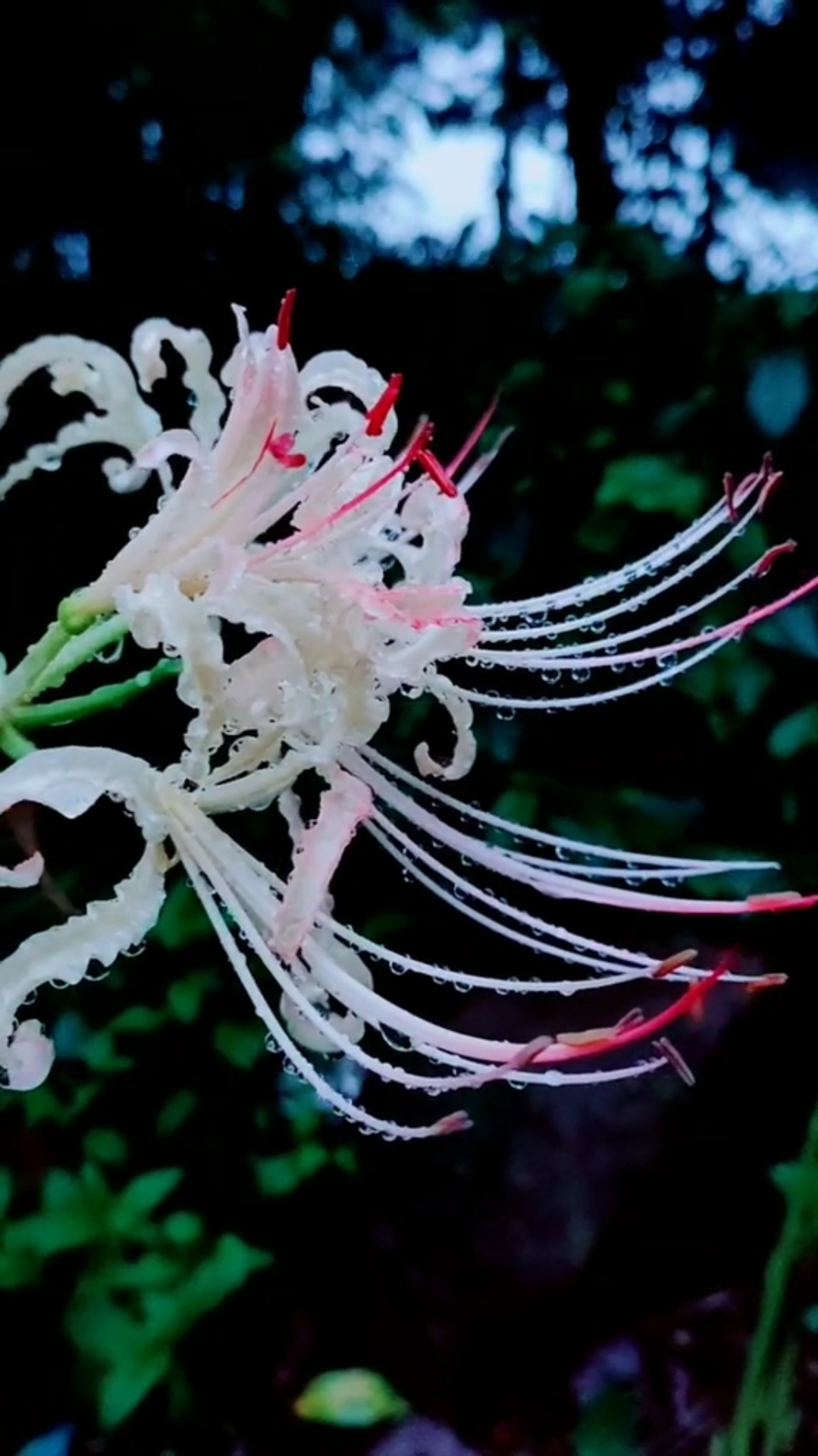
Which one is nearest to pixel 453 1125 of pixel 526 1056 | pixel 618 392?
pixel 526 1056

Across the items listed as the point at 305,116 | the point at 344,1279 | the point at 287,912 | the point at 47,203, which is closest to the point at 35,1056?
the point at 287,912

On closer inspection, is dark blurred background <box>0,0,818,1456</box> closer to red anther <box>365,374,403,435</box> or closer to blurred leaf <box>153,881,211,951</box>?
blurred leaf <box>153,881,211,951</box>

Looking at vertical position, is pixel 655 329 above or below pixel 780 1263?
above

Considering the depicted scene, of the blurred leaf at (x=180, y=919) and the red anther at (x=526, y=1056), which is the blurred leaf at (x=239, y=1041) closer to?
the blurred leaf at (x=180, y=919)

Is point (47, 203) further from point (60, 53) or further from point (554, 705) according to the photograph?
point (554, 705)

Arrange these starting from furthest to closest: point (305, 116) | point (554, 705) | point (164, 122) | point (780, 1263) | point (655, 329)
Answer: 1. point (305, 116)
2. point (164, 122)
3. point (655, 329)
4. point (554, 705)
5. point (780, 1263)

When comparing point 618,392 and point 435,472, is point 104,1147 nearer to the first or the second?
point 618,392

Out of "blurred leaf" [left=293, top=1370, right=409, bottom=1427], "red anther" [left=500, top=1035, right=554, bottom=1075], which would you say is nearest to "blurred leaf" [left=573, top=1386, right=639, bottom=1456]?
"blurred leaf" [left=293, top=1370, right=409, bottom=1427]

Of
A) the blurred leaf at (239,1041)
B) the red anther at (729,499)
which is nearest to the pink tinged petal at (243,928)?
the red anther at (729,499)
